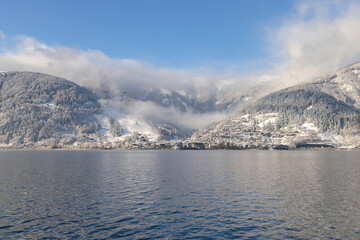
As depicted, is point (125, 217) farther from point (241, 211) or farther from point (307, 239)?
point (307, 239)

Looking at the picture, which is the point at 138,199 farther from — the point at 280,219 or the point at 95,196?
the point at 280,219

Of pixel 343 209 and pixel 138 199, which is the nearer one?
pixel 343 209

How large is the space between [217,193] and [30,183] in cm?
5109

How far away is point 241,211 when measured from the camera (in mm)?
47156

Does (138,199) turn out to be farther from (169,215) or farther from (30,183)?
(30,183)

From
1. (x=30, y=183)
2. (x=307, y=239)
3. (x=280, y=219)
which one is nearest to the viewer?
(x=307, y=239)

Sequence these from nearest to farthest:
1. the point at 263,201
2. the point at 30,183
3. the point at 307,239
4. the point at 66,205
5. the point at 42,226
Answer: the point at 307,239
the point at 42,226
the point at 66,205
the point at 263,201
the point at 30,183

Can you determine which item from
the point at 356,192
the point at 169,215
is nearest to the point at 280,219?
the point at 169,215

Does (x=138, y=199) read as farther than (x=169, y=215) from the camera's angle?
Yes

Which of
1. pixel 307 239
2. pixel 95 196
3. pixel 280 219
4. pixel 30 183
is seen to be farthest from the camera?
pixel 30 183

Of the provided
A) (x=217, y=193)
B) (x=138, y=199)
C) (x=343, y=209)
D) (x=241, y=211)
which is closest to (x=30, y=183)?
(x=138, y=199)

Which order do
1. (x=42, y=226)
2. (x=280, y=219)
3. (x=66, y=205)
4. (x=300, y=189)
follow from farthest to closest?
(x=300, y=189) → (x=66, y=205) → (x=280, y=219) → (x=42, y=226)

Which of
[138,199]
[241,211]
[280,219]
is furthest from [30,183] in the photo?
[280,219]

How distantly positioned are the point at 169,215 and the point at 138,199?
43.0ft
